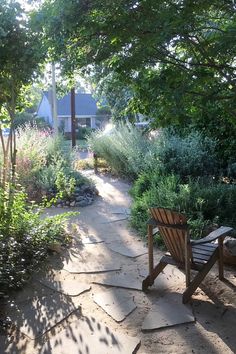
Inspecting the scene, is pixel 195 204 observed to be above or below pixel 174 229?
below

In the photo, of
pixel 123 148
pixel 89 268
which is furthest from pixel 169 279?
pixel 123 148

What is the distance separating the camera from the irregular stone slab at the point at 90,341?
2.66 m

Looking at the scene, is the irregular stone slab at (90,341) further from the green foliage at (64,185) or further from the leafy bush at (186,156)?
the leafy bush at (186,156)

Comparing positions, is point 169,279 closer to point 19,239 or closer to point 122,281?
point 122,281

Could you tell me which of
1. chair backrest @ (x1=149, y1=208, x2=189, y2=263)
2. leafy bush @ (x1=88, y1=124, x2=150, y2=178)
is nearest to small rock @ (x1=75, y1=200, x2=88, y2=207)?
leafy bush @ (x1=88, y1=124, x2=150, y2=178)

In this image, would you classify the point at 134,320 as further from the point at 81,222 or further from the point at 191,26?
the point at 81,222

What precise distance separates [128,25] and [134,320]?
8.10ft

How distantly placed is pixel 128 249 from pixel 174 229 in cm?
163

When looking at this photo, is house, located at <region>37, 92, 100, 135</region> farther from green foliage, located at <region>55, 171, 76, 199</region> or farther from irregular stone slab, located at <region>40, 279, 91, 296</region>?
irregular stone slab, located at <region>40, 279, 91, 296</region>

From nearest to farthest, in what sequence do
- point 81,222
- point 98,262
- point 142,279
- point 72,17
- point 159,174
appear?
point 72,17 → point 142,279 → point 98,262 → point 81,222 → point 159,174

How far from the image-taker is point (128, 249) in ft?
15.7

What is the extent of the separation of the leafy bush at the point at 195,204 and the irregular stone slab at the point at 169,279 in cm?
94

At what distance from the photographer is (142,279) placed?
3.89 meters

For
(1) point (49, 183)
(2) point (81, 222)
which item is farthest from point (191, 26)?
(1) point (49, 183)
